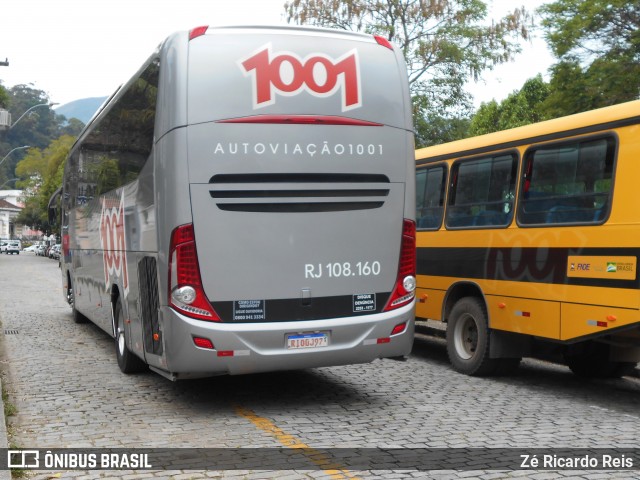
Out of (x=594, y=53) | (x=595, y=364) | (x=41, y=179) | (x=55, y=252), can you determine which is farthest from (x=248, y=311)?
(x=41, y=179)

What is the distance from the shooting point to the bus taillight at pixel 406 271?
26.7 ft

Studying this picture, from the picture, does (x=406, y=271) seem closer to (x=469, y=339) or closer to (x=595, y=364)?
(x=469, y=339)

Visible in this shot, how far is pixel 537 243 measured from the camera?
8906 mm

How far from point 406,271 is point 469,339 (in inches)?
101

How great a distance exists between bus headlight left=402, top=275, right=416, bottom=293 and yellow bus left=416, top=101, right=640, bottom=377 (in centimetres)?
153

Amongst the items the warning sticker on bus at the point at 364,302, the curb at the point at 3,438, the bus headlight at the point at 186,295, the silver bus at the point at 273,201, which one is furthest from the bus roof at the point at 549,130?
the curb at the point at 3,438

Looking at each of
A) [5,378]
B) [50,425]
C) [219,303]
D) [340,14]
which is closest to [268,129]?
[219,303]

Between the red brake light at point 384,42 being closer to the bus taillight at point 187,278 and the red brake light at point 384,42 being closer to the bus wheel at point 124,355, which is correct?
the bus taillight at point 187,278

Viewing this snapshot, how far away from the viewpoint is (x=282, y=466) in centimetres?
589

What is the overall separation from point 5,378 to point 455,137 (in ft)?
72.3

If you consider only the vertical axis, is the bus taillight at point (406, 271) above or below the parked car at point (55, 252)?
above

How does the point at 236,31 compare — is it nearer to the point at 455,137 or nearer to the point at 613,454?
the point at 613,454

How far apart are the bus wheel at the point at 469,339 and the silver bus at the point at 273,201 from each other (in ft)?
6.13

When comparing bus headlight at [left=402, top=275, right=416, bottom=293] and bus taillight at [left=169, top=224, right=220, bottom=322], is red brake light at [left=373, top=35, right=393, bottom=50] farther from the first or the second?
bus taillight at [left=169, top=224, right=220, bottom=322]
